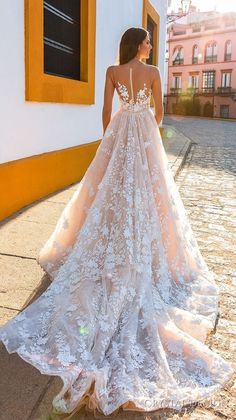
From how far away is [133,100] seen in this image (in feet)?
10.7

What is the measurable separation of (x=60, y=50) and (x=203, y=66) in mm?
46478

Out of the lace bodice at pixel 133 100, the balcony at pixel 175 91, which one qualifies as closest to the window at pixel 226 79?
the balcony at pixel 175 91

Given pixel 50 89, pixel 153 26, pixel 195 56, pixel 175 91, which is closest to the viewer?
pixel 50 89

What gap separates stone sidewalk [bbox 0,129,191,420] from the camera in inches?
81.0

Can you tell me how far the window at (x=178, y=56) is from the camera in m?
50.9

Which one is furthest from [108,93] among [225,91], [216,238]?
[225,91]

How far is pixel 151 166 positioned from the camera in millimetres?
3293

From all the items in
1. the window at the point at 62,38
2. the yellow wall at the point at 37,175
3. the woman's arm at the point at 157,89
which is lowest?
the yellow wall at the point at 37,175

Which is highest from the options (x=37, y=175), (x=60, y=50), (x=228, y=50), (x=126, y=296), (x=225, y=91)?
(x=228, y=50)

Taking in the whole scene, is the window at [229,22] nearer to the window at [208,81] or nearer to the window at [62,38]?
the window at [208,81]

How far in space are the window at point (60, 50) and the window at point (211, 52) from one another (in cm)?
4539

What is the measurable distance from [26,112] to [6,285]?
252 centimetres

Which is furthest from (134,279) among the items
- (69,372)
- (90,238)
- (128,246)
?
(69,372)

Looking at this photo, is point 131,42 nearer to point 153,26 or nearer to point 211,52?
point 153,26
